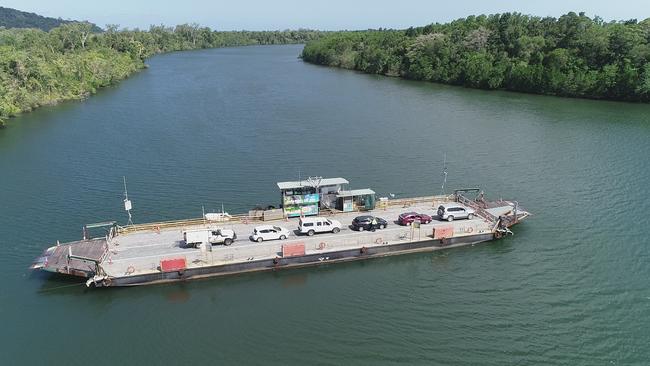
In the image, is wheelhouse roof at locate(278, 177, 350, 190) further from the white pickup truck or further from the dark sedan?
the white pickup truck

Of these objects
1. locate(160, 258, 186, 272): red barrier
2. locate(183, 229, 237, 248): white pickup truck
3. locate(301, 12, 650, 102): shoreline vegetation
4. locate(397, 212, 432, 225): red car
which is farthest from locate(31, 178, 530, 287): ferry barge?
locate(301, 12, 650, 102): shoreline vegetation

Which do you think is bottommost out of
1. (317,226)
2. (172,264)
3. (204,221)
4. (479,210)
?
(172,264)

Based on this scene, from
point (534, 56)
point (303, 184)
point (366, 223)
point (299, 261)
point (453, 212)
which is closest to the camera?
point (299, 261)

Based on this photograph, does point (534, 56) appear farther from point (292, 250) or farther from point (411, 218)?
point (292, 250)

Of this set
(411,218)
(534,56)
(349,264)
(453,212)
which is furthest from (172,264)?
(534,56)

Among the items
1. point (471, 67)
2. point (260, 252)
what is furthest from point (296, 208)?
point (471, 67)

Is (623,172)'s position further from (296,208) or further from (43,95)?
(43,95)
